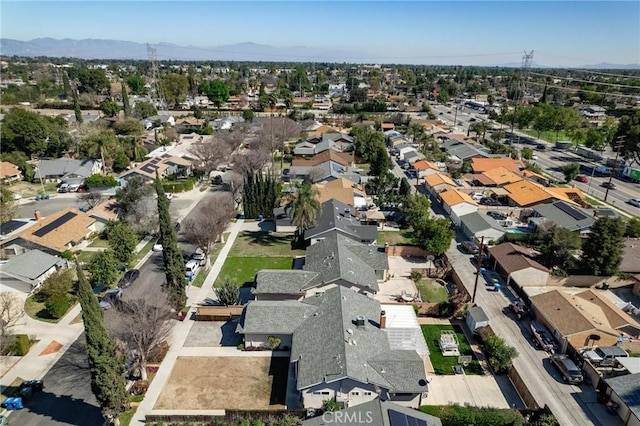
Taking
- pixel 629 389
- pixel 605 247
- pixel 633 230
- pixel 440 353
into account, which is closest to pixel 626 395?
pixel 629 389

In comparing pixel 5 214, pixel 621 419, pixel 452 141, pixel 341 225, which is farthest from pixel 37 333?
pixel 452 141

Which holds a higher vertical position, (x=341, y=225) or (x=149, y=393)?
(x=341, y=225)

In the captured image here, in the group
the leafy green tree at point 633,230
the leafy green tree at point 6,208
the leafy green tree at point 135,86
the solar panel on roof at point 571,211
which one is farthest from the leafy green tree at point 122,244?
the leafy green tree at point 135,86

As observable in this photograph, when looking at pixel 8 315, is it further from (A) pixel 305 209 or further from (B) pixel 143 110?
(B) pixel 143 110

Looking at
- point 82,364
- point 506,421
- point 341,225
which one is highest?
point 341,225

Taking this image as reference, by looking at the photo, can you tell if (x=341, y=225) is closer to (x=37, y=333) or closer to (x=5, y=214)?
(x=37, y=333)

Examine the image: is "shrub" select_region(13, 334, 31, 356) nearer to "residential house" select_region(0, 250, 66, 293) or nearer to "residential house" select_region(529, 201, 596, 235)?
"residential house" select_region(0, 250, 66, 293)
